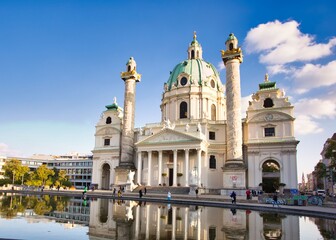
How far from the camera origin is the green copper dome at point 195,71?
6731 centimetres

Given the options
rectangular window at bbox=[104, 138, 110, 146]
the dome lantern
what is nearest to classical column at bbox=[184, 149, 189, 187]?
rectangular window at bbox=[104, 138, 110, 146]

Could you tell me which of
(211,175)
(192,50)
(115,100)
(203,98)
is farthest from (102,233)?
(192,50)

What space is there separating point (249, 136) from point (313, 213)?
3105 cm

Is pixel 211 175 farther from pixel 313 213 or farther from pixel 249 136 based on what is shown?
pixel 313 213

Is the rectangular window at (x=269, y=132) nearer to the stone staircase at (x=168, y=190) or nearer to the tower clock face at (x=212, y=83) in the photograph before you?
the stone staircase at (x=168, y=190)

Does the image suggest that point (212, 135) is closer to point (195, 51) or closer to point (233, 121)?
point (233, 121)

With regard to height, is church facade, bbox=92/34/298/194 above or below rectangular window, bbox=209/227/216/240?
above

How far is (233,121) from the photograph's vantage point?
4909 centimetres

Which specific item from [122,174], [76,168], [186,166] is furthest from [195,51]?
[76,168]

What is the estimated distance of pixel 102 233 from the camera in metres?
13.9

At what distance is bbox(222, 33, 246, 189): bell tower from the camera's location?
46.5 m

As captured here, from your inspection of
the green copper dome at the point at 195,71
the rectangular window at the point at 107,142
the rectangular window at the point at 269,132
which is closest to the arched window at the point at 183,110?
the green copper dome at the point at 195,71

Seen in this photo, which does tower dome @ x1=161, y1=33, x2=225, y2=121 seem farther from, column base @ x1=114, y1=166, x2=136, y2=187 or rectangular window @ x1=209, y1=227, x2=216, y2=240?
rectangular window @ x1=209, y1=227, x2=216, y2=240

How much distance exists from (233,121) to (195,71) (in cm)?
2269
